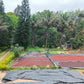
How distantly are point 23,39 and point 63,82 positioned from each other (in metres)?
10.9

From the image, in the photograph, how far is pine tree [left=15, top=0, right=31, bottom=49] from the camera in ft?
47.0

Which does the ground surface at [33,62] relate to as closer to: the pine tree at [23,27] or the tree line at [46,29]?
the pine tree at [23,27]

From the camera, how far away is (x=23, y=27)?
1435cm

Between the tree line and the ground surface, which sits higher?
the tree line

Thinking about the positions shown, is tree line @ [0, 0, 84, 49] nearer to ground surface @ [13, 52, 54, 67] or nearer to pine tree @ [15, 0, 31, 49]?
pine tree @ [15, 0, 31, 49]

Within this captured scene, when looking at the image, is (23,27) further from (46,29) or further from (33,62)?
(33,62)

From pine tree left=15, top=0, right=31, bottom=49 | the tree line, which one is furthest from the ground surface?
the tree line

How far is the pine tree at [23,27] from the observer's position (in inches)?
564

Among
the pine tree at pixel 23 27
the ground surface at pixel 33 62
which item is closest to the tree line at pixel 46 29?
the pine tree at pixel 23 27

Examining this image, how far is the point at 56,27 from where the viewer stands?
1956 cm

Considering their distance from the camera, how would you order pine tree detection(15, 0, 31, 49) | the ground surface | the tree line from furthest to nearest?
the tree line < pine tree detection(15, 0, 31, 49) < the ground surface

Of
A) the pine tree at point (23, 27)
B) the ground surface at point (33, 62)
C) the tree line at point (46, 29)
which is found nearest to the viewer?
the ground surface at point (33, 62)

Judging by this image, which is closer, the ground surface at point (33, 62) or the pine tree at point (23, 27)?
the ground surface at point (33, 62)

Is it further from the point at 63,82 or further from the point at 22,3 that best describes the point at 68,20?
the point at 63,82
